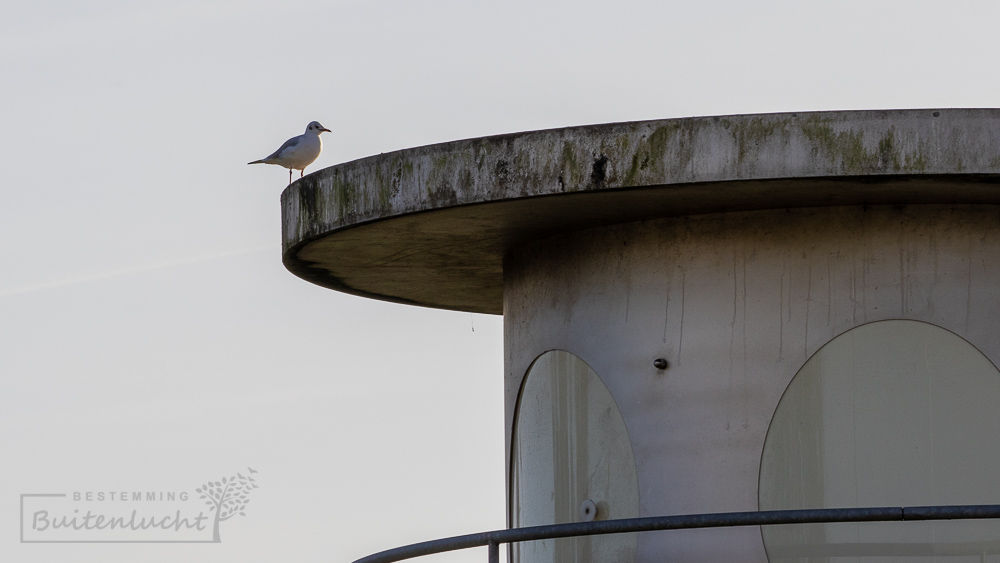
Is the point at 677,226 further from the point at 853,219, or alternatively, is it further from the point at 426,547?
the point at 426,547

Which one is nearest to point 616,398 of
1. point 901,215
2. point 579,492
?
point 579,492

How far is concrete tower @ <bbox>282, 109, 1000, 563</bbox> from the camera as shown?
8.69m

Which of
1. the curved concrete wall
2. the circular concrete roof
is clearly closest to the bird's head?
the circular concrete roof

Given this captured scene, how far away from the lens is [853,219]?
9.49 metres

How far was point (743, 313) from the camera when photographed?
955 cm

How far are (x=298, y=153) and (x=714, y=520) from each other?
6546mm

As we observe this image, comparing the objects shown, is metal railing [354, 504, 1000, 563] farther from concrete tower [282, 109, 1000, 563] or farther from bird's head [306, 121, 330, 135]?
bird's head [306, 121, 330, 135]

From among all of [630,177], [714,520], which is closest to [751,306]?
[630,177]

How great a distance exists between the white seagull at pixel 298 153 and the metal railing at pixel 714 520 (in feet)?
17.6

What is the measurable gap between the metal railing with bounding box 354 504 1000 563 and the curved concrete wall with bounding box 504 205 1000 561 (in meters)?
1.50

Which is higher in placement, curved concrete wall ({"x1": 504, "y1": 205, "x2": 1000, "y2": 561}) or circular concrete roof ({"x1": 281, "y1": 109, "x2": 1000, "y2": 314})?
circular concrete roof ({"x1": 281, "y1": 109, "x2": 1000, "y2": 314})

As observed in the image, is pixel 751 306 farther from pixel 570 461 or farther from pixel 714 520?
pixel 714 520

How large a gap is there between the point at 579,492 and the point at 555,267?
1627 millimetres

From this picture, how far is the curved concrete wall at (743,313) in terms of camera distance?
30.6 ft
